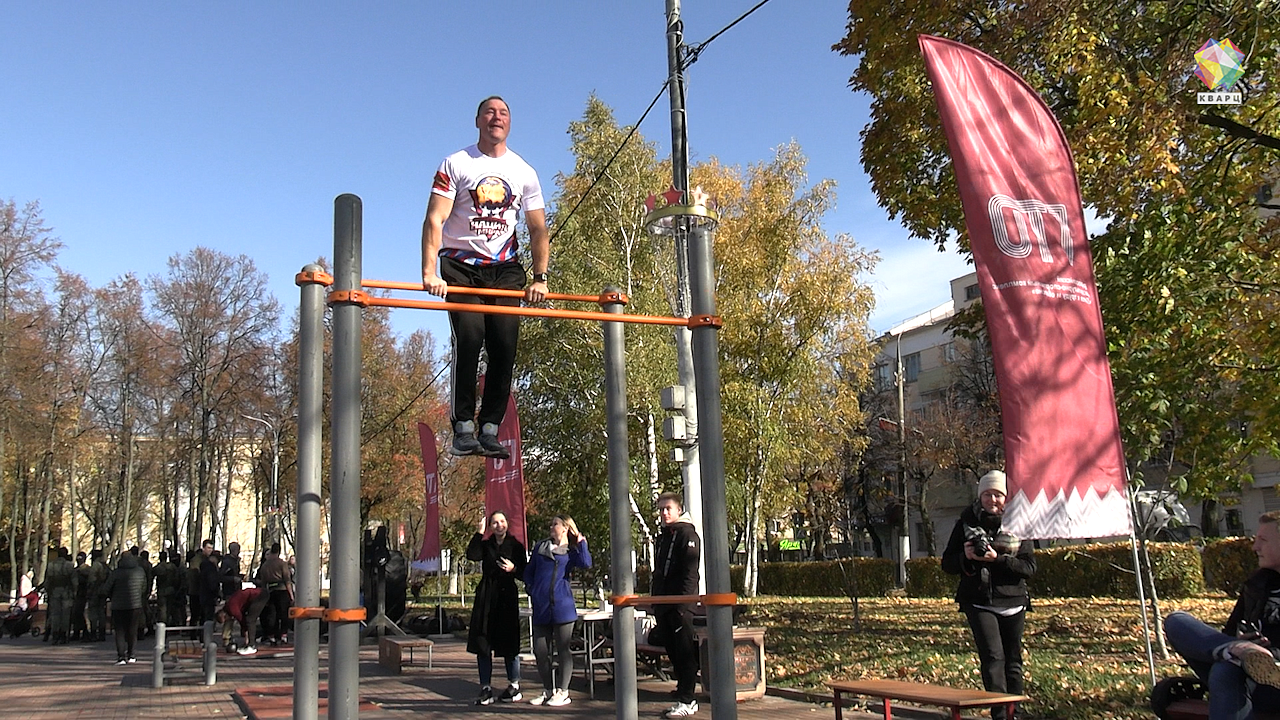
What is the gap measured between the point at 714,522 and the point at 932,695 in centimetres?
210

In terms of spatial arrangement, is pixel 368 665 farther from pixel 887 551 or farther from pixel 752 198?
pixel 887 551

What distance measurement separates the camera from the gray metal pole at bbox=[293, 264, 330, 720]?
4332mm

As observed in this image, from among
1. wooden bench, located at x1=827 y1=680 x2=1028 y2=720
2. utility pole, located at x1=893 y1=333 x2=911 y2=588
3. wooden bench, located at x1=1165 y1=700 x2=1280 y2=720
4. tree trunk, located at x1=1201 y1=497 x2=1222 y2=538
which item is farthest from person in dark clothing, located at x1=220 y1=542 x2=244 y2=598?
tree trunk, located at x1=1201 y1=497 x2=1222 y2=538

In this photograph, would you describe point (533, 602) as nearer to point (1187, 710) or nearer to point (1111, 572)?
point (1187, 710)

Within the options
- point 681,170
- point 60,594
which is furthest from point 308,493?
point 60,594

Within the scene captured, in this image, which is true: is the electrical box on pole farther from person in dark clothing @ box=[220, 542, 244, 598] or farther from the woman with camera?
person in dark clothing @ box=[220, 542, 244, 598]

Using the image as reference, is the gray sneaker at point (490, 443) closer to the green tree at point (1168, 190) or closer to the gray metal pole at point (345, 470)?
the gray metal pole at point (345, 470)

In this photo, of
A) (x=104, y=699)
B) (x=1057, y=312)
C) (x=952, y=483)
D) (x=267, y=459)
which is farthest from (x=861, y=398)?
(x=1057, y=312)

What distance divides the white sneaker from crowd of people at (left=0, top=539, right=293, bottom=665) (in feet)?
35.0

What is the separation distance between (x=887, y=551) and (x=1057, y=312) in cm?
5492

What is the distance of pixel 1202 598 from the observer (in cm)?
1977

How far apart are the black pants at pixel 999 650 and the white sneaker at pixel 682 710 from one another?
8.93 feet

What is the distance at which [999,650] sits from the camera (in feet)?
22.1

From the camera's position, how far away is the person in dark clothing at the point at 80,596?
22.3m
